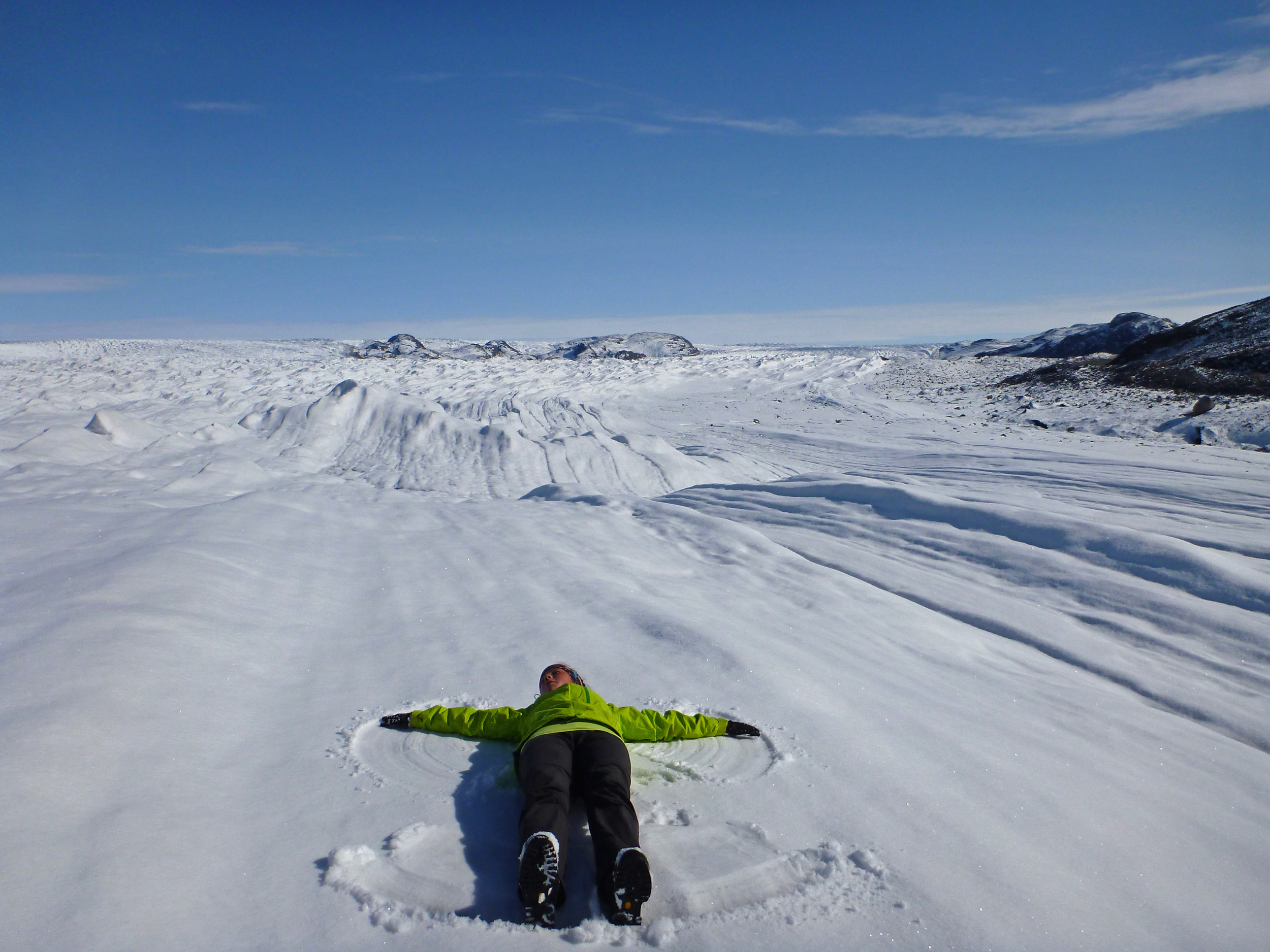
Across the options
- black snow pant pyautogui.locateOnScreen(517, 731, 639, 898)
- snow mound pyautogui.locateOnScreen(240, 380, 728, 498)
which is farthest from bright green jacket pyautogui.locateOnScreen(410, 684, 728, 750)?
snow mound pyautogui.locateOnScreen(240, 380, 728, 498)

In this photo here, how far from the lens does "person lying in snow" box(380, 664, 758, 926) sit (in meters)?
1.92

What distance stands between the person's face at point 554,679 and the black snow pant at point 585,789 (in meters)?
0.40

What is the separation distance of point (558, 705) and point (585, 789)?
0.41 metres

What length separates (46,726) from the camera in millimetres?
2377

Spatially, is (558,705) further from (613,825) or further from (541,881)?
(541,881)

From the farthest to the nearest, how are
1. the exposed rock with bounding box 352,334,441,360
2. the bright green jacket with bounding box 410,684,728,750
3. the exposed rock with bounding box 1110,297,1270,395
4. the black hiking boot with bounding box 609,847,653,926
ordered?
the exposed rock with bounding box 352,334,441,360
the exposed rock with bounding box 1110,297,1270,395
the bright green jacket with bounding box 410,684,728,750
the black hiking boot with bounding box 609,847,653,926

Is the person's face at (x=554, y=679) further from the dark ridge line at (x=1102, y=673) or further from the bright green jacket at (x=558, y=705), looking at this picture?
the dark ridge line at (x=1102, y=673)

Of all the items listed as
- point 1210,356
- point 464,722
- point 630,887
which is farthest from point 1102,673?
point 1210,356

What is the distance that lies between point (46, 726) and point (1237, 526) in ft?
25.5

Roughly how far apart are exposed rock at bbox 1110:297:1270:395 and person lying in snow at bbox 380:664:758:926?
14074 millimetres

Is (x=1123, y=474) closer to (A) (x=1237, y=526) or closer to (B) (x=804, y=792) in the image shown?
(A) (x=1237, y=526)

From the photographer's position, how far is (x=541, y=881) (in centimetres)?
192

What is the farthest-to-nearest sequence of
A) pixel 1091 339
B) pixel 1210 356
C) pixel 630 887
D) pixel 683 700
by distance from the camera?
pixel 1091 339 < pixel 1210 356 < pixel 683 700 < pixel 630 887

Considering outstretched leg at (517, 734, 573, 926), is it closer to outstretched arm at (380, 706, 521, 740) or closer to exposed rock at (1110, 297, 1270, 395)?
outstretched arm at (380, 706, 521, 740)
